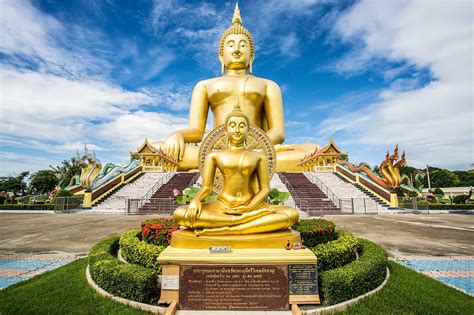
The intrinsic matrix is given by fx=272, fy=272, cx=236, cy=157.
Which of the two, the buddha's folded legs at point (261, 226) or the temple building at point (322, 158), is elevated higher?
the temple building at point (322, 158)

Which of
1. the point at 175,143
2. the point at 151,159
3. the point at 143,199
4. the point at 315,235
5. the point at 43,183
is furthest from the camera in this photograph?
the point at 43,183

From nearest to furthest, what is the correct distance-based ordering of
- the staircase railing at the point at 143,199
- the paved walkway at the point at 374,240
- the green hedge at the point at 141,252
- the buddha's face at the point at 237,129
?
the buddha's face at the point at 237,129
the green hedge at the point at 141,252
the paved walkway at the point at 374,240
the staircase railing at the point at 143,199

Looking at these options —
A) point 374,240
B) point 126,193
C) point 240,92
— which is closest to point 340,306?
point 374,240

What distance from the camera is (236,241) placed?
3.87m

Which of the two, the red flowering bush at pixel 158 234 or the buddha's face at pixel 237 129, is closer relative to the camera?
the buddha's face at pixel 237 129

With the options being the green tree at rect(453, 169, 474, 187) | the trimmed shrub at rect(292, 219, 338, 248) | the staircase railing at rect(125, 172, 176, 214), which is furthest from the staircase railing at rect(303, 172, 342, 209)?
the green tree at rect(453, 169, 474, 187)

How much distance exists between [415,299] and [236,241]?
2623mm

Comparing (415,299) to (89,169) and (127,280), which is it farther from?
(89,169)

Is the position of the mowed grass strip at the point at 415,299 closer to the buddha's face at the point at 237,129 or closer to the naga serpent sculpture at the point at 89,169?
the buddha's face at the point at 237,129

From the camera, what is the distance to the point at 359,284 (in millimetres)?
3830

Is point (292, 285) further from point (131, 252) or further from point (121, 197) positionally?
point (121, 197)

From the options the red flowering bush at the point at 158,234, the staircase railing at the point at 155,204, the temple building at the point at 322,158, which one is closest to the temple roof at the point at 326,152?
the temple building at the point at 322,158

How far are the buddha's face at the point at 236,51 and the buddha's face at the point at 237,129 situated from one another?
9.91 meters

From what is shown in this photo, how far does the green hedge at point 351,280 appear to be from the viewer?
361 centimetres
